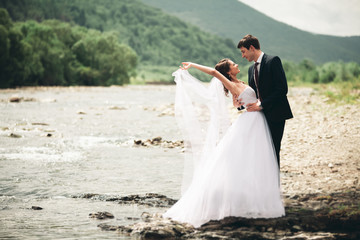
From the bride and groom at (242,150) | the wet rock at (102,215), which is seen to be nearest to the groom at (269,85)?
the bride and groom at (242,150)

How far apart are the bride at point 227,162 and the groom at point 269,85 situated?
0.40 feet

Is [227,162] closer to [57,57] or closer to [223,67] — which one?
[223,67]

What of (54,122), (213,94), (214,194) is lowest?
(54,122)

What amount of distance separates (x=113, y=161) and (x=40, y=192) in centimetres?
424

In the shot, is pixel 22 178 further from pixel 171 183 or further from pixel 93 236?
pixel 93 236

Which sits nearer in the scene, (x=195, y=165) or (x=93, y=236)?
(x=93, y=236)

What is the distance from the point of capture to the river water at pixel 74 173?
24.3ft

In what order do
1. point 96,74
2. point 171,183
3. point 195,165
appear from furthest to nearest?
point 96,74 < point 171,183 < point 195,165

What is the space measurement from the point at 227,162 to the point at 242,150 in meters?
0.28

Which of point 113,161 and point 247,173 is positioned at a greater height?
point 247,173

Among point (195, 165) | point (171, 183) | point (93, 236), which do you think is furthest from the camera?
point (171, 183)

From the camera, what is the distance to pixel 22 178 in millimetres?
11141

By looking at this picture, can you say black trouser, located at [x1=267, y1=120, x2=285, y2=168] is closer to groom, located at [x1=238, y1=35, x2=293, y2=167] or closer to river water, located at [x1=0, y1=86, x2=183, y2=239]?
groom, located at [x1=238, y1=35, x2=293, y2=167]

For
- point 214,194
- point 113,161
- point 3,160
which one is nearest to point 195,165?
point 214,194
